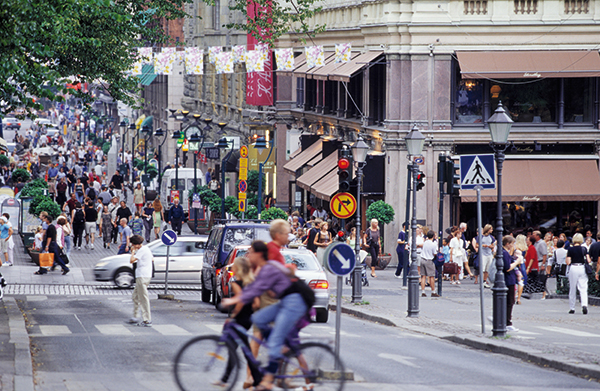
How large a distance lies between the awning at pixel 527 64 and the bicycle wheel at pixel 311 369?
22918mm

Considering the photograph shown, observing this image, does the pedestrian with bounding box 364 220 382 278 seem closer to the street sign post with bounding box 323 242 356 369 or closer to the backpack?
the backpack

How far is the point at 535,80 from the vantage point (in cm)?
3300

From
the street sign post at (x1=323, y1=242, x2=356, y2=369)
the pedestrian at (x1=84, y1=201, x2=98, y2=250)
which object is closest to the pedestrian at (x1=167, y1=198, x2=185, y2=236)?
the pedestrian at (x1=84, y1=201, x2=98, y2=250)

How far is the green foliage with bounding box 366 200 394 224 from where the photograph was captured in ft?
103

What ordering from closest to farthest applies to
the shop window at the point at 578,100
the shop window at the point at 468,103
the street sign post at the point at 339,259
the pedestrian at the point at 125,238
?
1. the street sign post at the point at 339,259
2. the pedestrian at the point at 125,238
3. the shop window at the point at 468,103
4. the shop window at the point at 578,100

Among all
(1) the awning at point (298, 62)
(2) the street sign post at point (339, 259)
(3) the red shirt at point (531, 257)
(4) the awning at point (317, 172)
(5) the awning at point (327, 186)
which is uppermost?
(1) the awning at point (298, 62)

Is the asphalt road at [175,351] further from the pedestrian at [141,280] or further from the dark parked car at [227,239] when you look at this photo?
the dark parked car at [227,239]

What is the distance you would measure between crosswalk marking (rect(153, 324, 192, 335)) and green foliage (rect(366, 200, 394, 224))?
1421 cm

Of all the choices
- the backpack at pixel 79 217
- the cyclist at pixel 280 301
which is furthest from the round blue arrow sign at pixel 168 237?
the cyclist at pixel 280 301

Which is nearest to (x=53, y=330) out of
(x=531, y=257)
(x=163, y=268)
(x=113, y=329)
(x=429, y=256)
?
(x=113, y=329)

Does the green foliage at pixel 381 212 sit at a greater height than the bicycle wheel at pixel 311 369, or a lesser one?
greater

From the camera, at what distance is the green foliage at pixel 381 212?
103ft

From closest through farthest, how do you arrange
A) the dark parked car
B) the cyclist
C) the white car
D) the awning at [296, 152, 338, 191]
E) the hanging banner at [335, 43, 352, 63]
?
the cyclist → the dark parked car → the white car → the hanging banner at [335, 43, 352, 63] → the awning at [296, 152, 338, 191]

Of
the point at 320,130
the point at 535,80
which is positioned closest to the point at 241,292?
the point at 535,80
